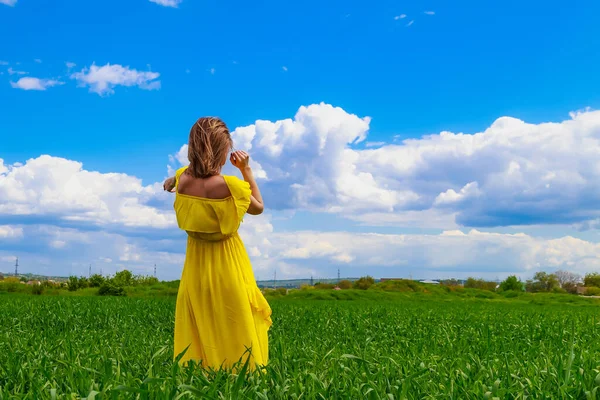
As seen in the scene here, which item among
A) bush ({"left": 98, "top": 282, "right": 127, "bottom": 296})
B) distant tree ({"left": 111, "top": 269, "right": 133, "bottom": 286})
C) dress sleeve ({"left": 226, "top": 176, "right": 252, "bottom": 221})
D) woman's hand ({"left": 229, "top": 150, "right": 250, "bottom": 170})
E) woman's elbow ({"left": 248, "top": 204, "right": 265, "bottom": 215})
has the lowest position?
bush ({"left": 98, "top": 282, "right": 127, "bottom": 296})

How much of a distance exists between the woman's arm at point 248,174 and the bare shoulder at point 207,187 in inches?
12.4

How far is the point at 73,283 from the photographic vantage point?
42594mm

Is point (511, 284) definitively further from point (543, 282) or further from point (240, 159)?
point (240, 159)

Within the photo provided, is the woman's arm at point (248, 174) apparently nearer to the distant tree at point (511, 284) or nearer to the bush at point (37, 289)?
the bush at point (37, 289)

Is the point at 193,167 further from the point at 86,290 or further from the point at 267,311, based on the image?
the point at 86,290

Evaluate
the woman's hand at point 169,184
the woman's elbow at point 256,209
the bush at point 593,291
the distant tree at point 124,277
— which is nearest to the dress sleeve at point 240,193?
the woman's elbow at point 256,209

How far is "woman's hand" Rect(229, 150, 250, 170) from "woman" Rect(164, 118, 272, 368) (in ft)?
0.31

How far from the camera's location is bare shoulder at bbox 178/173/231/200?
206 inches

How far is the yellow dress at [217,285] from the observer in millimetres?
5223

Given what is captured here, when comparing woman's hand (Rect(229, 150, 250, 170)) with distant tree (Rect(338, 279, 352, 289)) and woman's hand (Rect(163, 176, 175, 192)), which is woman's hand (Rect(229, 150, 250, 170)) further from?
distant tree (Rect(338, 279, 352, 289))

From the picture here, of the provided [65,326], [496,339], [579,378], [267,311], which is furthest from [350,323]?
[579,378]

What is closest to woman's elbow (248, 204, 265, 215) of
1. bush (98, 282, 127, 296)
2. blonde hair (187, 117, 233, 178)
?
blonde hair (187, 117, 233, 178)

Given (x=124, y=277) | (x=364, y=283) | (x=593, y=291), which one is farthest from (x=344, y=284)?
(x=593, y=291)

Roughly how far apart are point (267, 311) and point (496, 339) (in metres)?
6.63
